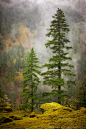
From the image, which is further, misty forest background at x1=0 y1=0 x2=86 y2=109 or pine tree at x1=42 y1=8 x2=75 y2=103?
misty forest background at x1=0 y1=0 x2=86 y2=109

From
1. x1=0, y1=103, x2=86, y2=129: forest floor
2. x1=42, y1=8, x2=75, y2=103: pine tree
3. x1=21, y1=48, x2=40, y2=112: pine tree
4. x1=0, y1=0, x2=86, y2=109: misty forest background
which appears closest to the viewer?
x1=0, y1=103, x2=86, y2=129: forest floor

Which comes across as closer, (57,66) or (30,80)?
(57,66)

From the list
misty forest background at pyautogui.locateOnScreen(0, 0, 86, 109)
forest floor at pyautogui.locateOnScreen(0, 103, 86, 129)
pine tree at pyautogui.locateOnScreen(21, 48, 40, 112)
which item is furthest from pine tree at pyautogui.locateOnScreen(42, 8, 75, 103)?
misty forest background at pyautogui.locateOnScreen(0, 0, 86, 109)

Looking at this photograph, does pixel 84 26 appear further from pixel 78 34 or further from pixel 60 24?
pixel 60 24

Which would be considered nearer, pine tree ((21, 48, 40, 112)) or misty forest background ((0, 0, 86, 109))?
pine tree ((21, 48, 40, 112))

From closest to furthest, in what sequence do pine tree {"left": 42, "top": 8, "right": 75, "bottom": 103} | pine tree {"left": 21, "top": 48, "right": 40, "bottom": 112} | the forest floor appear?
the forest floor < pine tree {"left": 42, "top": 8, "right": 75, "bottom": 103} < pine tree {"left": 21, "top": 48, "right": 40, "bottom": 112}

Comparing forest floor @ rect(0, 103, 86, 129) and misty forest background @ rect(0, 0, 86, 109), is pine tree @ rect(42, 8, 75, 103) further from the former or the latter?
misty forest background @ rect(0, 0, 86, 109)

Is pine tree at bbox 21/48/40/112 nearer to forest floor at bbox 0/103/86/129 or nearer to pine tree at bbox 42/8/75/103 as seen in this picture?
pine tree at bbox 42/8/75/103

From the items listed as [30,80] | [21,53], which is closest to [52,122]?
[30,80]

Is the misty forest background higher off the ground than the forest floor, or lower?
higher

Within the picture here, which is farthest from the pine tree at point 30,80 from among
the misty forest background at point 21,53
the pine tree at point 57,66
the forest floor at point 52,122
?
the misty forest background at point 21,53

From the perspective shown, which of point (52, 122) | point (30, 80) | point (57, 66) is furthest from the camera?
point (30, 80)

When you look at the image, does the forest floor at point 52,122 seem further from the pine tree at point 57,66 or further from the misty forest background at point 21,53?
the misty forest background at point 21,53

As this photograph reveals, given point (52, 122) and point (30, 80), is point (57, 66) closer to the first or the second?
point (30, 80)
